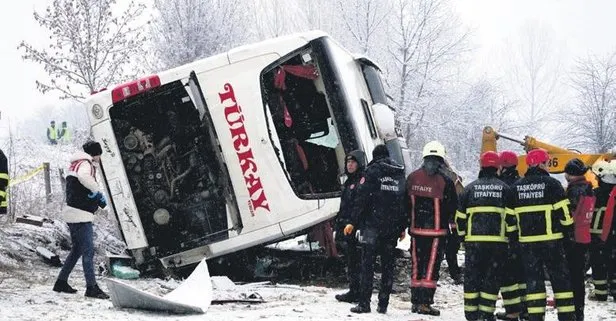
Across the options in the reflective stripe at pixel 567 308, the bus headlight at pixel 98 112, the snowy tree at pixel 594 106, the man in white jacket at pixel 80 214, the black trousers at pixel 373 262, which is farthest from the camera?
the snowy tree at pixel 594 106

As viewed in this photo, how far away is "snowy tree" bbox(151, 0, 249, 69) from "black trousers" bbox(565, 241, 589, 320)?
1604 cm

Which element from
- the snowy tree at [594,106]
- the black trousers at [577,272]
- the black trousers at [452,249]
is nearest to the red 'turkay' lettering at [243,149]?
the black trousers at [452,249]

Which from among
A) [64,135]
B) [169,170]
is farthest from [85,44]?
[64,135]

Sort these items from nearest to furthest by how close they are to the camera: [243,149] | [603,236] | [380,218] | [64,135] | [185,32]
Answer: [380,218] < [603,236] < [243,149] < [185,32] < [64,135]

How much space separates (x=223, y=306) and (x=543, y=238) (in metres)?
2.66

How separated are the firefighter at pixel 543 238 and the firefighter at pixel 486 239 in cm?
15

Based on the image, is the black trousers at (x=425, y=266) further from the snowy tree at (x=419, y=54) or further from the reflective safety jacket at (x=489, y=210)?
the snowy tree at (x=419, y=54)

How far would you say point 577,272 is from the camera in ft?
20.8

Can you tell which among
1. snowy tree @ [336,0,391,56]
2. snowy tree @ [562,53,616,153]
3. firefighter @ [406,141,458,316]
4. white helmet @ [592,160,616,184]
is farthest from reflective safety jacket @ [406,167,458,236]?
snowy tree @ [562,53,616,153]

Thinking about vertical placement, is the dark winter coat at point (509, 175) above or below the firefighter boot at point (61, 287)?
above

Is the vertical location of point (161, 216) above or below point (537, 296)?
above

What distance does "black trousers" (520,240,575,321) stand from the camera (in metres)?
5.70

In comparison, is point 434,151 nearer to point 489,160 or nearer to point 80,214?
point 489,160

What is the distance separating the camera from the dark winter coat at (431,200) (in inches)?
244
